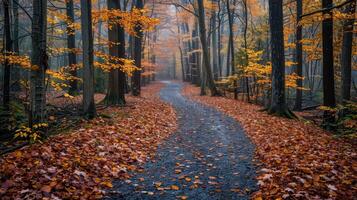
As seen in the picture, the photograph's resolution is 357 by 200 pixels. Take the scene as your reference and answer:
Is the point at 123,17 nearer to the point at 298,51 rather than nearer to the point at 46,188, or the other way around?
the point at 46,188

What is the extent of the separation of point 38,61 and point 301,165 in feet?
20.9

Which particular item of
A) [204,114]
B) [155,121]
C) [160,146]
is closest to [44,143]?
[160,146]

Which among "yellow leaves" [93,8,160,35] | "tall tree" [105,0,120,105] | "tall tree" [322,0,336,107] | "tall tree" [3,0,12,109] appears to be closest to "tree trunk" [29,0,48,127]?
"tall tree" [3,0,12,109]

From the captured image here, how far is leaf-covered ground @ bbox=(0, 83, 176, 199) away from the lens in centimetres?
489

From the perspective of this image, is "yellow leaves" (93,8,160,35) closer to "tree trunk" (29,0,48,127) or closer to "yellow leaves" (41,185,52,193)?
"tree trunk" (29,0,48,127)

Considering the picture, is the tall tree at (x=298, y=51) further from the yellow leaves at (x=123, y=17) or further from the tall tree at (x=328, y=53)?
the yellow leaves at (x=123, y=17)

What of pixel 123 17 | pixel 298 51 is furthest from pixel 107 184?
pixel 298 51

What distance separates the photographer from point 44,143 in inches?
269

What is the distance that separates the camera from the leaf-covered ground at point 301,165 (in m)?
5.07

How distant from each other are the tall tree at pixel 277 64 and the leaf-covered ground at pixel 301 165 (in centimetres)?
294

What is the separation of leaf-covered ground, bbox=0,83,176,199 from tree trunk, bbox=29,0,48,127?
0.81 m

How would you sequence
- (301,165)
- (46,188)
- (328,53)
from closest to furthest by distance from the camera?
(46,188)
(301,165)
(328,53)

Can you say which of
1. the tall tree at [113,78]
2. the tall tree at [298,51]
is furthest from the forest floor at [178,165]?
the tall tree at [298,51]

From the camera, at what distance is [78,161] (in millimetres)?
6082
